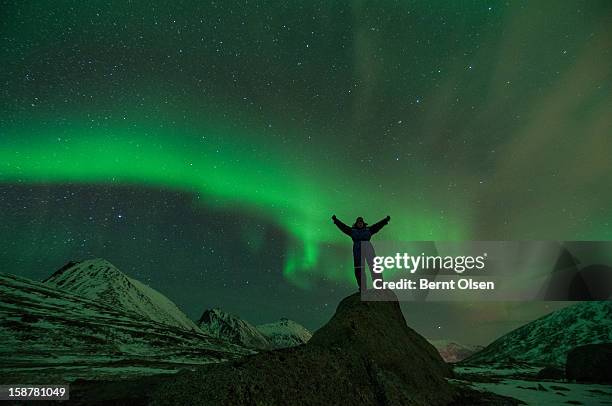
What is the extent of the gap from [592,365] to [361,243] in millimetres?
29326

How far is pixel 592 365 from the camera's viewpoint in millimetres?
28844

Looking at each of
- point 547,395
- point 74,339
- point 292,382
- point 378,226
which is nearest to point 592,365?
point 547,395

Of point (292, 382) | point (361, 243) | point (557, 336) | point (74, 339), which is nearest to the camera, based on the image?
point (292, 382)

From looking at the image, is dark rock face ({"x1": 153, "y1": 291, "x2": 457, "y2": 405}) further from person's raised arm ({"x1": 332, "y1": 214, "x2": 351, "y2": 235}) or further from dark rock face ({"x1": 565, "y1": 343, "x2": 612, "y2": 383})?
dark rock face ({"x1": 565, "y1": 343, "x2": 612, "y2": 383})

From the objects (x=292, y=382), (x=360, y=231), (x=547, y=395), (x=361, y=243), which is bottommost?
(x=547, y=395)

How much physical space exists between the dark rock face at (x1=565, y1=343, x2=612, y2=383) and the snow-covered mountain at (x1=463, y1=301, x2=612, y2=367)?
107164mm

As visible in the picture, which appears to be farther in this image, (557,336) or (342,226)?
(557,336)

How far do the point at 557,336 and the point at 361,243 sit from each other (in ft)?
639

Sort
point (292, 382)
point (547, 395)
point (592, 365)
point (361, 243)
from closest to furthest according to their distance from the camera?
point (292, 382)
point (361, 243)
point (547, 395)
point (592, 365)

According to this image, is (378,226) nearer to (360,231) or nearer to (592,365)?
(360,231)

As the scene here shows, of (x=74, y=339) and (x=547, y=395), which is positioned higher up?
(x=74, y=339)

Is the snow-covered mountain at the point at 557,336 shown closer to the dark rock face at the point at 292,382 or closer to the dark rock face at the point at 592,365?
the dark rock face at the point at 592,365

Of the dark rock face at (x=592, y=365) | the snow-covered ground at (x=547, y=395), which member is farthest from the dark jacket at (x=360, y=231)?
the dark rock face at (x=592, y=365)

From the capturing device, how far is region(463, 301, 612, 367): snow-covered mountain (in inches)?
5423
